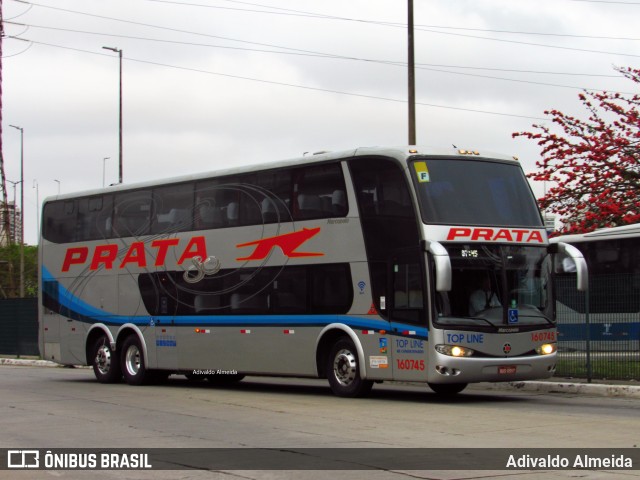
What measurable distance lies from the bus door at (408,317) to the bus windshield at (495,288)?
0.47m

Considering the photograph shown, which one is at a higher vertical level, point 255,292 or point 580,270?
point 580,270

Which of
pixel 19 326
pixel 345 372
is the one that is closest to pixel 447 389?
pixel 345 372

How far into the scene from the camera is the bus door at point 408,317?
16531 mm

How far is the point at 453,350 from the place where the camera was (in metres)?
16.2

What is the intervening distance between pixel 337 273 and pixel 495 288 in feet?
9.38

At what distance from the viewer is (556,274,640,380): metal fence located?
2019 centimetres

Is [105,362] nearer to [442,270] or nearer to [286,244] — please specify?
[286,244]

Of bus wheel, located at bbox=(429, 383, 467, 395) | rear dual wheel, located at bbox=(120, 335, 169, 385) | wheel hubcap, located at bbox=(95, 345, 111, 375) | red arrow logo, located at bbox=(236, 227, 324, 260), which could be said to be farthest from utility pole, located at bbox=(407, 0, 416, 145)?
wheel hubcap, located at bbox=(95, 345, 111, 375)

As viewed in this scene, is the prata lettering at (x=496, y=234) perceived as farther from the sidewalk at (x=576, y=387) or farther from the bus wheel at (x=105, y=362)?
the bus wheel at (x=105, y=362)

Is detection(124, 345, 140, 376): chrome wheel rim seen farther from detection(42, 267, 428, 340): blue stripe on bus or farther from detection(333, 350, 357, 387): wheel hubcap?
detection(333, 350, 357, 387): wheel hubcap

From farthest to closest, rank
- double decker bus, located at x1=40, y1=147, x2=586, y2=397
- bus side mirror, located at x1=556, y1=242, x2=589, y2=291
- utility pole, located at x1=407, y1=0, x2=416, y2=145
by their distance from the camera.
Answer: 1. utility pole, located at x1=407, y1=0, x2=416, y2=145
2. bus side mirror, located at x1=556, y1=242, x2=589, y2=291
3. double decker bus, located at x1=40, y1=147, x2=586, y2=397

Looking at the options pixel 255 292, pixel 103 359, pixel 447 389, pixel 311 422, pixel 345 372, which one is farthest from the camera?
pixel 103 359

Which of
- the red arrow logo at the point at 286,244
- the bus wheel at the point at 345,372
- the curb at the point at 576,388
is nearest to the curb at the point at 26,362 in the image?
the red arrow logo at the point at 286,244

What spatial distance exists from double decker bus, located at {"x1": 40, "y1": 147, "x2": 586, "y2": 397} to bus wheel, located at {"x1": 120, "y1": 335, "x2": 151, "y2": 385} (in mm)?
48
